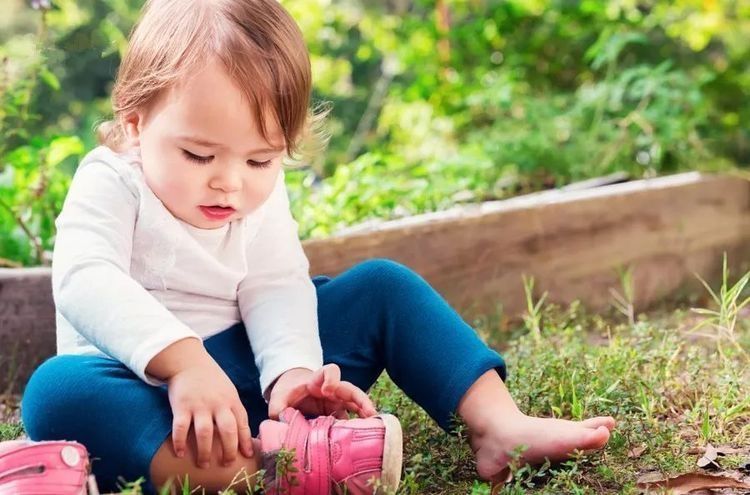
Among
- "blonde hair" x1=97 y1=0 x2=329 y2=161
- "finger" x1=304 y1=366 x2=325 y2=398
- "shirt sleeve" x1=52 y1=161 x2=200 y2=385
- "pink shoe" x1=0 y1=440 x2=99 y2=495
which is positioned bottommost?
"finger" x1=304 y1=366 x2=325 y2=398

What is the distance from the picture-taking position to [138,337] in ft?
5.88

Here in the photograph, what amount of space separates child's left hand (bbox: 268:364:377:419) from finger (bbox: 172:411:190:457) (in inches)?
9.6

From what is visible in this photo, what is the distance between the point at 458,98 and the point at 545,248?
166cm

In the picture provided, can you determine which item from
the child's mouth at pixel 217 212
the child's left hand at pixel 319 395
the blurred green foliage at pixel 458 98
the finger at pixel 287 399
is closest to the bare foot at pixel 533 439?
the child's left hand at pixel 319 395

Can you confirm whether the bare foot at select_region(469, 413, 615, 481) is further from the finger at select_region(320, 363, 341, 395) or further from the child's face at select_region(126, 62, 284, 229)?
the child's face at select_region(126, 62, 284, 229)

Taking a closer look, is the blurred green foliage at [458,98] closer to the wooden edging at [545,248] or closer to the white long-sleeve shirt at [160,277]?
the wooden edging at [545,248]

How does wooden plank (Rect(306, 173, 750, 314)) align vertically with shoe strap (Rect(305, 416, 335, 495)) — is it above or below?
below

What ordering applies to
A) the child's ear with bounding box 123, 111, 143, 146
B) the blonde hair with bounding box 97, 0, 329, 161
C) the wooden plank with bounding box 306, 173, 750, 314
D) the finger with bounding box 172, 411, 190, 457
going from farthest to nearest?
the wooden plank with bounding box 306, 173, 750, 314 < the child's ear with bounding box 123, 111, 143, 146 < the blonde hair with bounding box 97, 0, 329, 161 < the finger with bounding box 172, 411, 190, 457

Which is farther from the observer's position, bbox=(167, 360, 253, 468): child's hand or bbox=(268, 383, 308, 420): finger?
bbox=(268, 383, 308, 420): finger

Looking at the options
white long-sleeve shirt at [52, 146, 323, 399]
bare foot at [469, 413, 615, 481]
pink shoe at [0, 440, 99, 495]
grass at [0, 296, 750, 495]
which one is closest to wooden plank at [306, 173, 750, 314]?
grass at [0, 296, 750, 495]

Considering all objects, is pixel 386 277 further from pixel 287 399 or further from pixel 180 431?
pixel 180 431

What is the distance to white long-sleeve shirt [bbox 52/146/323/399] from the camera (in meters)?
1.83

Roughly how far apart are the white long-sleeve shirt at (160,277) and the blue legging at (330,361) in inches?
1.8

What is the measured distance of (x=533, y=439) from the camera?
1.89 metres
